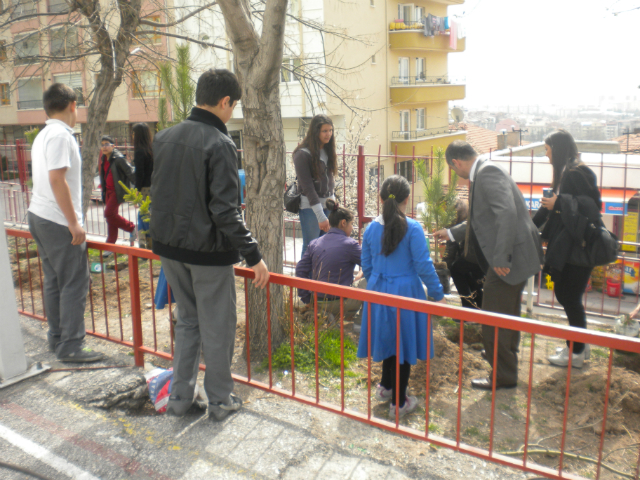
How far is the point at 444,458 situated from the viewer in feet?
9.83

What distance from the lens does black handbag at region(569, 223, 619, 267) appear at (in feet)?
13.7

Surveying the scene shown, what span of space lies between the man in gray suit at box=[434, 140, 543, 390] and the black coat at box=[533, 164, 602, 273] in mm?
219

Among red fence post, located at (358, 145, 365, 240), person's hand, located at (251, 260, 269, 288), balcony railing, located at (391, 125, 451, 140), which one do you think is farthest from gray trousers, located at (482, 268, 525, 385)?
balcony railing, located at (391, 125, 451, 140)

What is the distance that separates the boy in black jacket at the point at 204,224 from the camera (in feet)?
8.88

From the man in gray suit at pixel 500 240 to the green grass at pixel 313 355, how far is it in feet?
3.53

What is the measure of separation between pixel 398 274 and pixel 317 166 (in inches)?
72.4

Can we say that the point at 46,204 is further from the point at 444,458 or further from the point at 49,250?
the point at 444,458

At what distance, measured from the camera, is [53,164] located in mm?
3506

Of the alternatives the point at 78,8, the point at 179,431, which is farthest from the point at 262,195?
the point at 78,8

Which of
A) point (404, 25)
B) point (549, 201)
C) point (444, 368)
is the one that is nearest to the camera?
point (549, 201)

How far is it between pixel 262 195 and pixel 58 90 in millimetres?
1571

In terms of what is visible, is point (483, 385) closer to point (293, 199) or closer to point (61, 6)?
point (293, 199)

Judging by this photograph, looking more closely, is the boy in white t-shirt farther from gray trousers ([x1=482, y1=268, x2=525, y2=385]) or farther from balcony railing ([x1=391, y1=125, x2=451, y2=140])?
balcony railing ([x1=391, y1=125, x2=451, y2=140])

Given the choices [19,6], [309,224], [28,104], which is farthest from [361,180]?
[28,104]
